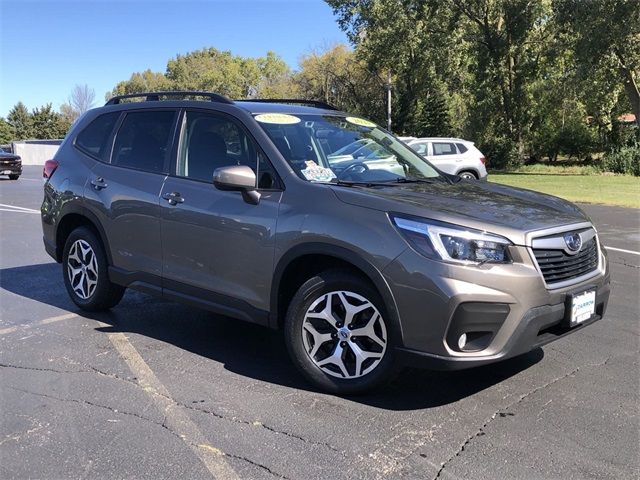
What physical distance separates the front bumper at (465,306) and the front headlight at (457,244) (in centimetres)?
5

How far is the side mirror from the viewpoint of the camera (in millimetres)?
3869

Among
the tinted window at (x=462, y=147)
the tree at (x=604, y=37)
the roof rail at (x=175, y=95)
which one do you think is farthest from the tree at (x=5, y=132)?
the roof rail at (x=175, y=95)

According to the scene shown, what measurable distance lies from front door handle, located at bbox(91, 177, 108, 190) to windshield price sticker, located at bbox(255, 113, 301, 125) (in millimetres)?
1650

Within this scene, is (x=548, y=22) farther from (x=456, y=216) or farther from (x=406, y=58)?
(x=456, y=216)

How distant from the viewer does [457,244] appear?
128 inches

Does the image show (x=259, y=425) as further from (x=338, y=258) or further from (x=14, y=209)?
(x=14, y=209)

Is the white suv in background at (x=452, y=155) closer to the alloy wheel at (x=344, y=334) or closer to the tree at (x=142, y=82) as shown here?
the alloy wheel at (x=344, y=334)

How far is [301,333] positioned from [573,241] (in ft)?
5.88

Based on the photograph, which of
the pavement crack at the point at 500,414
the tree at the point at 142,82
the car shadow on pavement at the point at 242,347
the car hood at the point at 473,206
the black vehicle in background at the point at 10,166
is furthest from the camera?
the tree at the point at 142,82

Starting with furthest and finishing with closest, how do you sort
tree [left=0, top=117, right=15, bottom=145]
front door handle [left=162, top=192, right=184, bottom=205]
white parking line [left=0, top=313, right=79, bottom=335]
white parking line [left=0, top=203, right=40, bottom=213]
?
tree [left=0, top=117, right=15, bottom=145]
white parking line [left=0, top=203, right=40, bottom=213]
white parking line [left=0, top=313, right=79, bottom=335]
front door handle [left=162, top=192, right=184, bottom=205]

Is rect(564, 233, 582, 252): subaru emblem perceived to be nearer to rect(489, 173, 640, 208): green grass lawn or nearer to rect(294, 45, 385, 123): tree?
rect(489, 173, 640, 208): green grass lawn

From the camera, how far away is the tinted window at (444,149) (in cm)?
1948

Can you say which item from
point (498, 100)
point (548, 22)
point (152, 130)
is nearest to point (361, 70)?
point (498, 100)

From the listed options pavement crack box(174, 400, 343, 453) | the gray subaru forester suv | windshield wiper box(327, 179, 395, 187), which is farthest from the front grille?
pavement crack box(174, 400, 343, 453)
